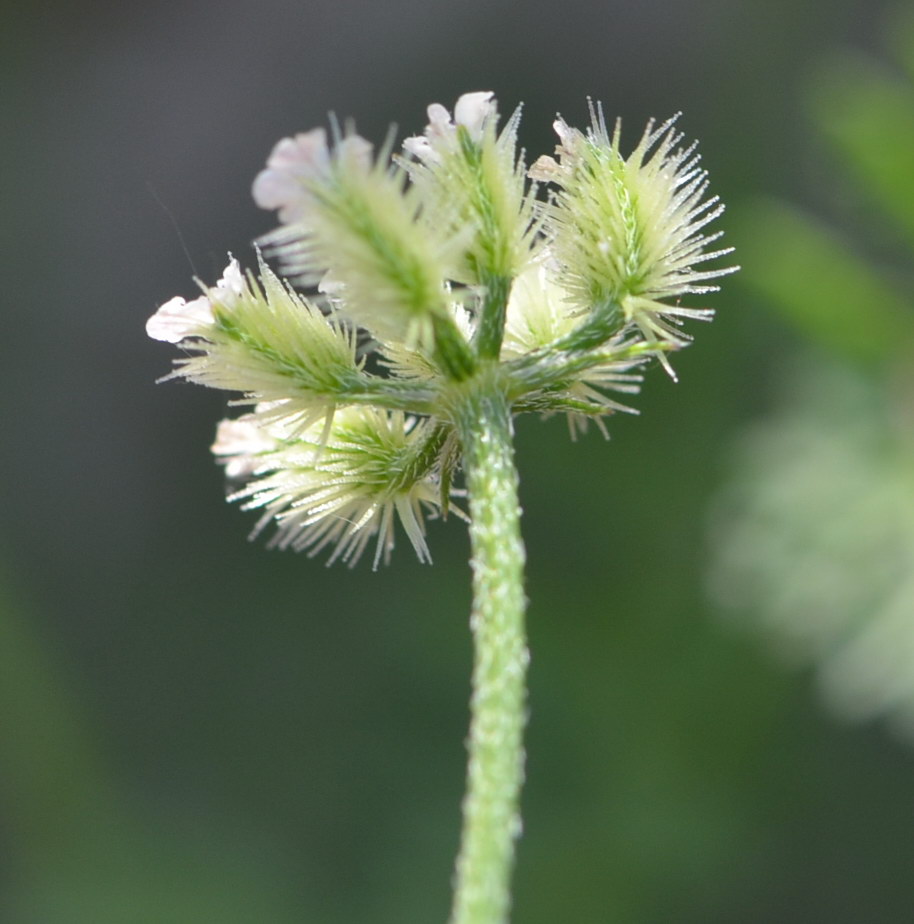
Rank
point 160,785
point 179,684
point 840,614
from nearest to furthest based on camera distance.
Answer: point 840,614
point 160,785
point 179,684

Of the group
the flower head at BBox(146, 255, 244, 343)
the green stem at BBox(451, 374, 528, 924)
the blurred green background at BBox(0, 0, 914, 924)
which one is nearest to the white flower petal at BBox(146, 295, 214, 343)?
the flower head at BBox(146, 255, 244, 343)

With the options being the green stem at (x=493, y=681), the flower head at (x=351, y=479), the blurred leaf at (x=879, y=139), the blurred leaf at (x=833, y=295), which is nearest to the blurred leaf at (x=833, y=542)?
the blurred leaf at (x=833, y=295)

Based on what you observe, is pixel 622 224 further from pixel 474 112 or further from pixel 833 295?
pixel 833 295

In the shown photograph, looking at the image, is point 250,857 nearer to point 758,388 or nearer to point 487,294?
point 758,388

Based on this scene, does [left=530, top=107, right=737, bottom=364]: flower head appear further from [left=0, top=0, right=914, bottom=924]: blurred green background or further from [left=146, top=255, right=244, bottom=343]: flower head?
[left=0, top=0, right=914, bottom=924]: blurred green background

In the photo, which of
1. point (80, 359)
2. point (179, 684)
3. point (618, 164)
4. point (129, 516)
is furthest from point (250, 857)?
point (618, 164)

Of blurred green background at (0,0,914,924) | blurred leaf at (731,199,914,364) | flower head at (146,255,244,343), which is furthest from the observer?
blurred green background at (0,0,914,924)
